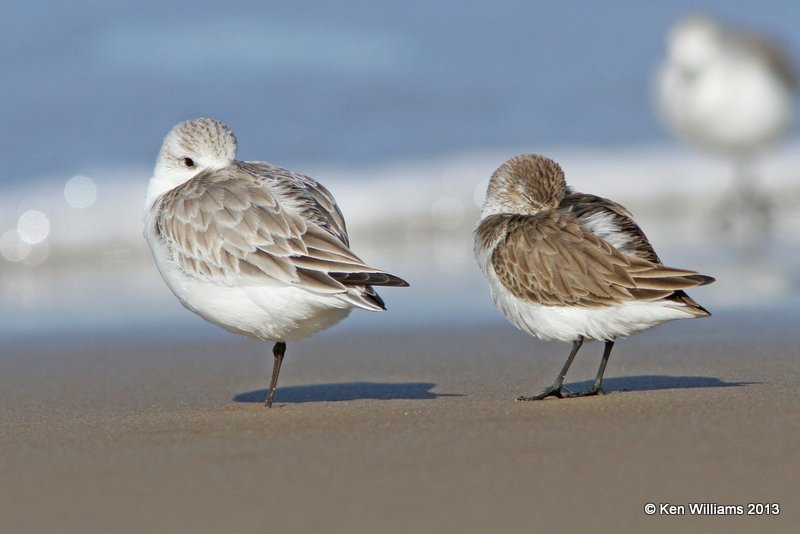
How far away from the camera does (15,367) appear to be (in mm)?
6500

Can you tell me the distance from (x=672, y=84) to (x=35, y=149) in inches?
269

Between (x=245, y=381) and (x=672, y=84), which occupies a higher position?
(x=672, y=84)

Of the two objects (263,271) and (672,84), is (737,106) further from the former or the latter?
(263,271)

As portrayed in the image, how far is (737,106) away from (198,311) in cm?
843

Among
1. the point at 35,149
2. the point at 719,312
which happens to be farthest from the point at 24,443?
the point at 35,149

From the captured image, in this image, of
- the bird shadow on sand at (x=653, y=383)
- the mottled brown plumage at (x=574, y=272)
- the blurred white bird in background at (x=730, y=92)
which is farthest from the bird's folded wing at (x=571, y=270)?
→ the blurred white bird in background at (x=730, y=92)

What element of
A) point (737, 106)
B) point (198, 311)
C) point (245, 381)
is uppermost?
point (737, 106)

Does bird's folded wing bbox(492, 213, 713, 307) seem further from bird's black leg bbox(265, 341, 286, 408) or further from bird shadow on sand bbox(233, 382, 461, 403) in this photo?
bird's black leg bbox(265, 341, 286, 408)

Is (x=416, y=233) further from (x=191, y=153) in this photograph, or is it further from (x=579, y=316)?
(x=579, y=316)

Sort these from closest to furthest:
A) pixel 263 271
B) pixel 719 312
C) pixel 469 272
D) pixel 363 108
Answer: pixel 263 271 → pixel 719 312 → pixel 469 272 → pixel 363 108

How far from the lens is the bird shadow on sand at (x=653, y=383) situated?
5160mm

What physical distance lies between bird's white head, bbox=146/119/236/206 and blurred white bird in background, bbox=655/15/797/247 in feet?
24.6

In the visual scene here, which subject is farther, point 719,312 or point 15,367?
point 719,312


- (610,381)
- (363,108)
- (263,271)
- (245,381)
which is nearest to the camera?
(263,271)
